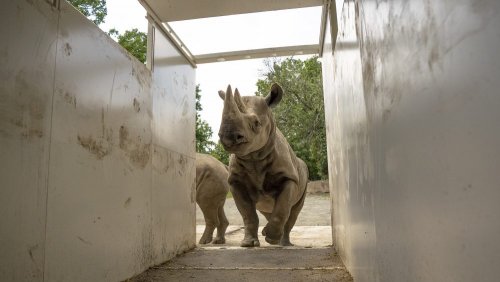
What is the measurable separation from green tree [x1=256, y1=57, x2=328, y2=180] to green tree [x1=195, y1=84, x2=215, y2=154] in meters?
4.92

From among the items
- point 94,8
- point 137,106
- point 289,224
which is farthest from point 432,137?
point 94,8

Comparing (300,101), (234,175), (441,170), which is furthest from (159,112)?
(300,101)

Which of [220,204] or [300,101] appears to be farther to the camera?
[300,101]

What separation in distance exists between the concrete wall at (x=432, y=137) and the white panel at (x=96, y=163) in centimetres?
174

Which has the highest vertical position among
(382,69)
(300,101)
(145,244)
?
(300,101)

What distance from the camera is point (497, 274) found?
0.73 metres

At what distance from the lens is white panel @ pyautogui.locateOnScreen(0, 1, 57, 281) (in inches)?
73.5

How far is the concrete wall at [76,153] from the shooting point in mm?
1945

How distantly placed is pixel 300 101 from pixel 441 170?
2486 centimetres

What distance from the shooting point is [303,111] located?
24453mm

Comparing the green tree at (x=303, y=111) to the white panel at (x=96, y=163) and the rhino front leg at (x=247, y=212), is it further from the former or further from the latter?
the white panel at (x=96, y=163)

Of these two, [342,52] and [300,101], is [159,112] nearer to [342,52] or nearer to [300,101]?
[342,52]

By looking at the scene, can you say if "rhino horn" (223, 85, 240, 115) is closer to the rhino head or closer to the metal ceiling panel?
the rhino head

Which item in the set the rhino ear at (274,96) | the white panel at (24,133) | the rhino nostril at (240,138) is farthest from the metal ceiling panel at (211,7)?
the white panel at (24,133)
